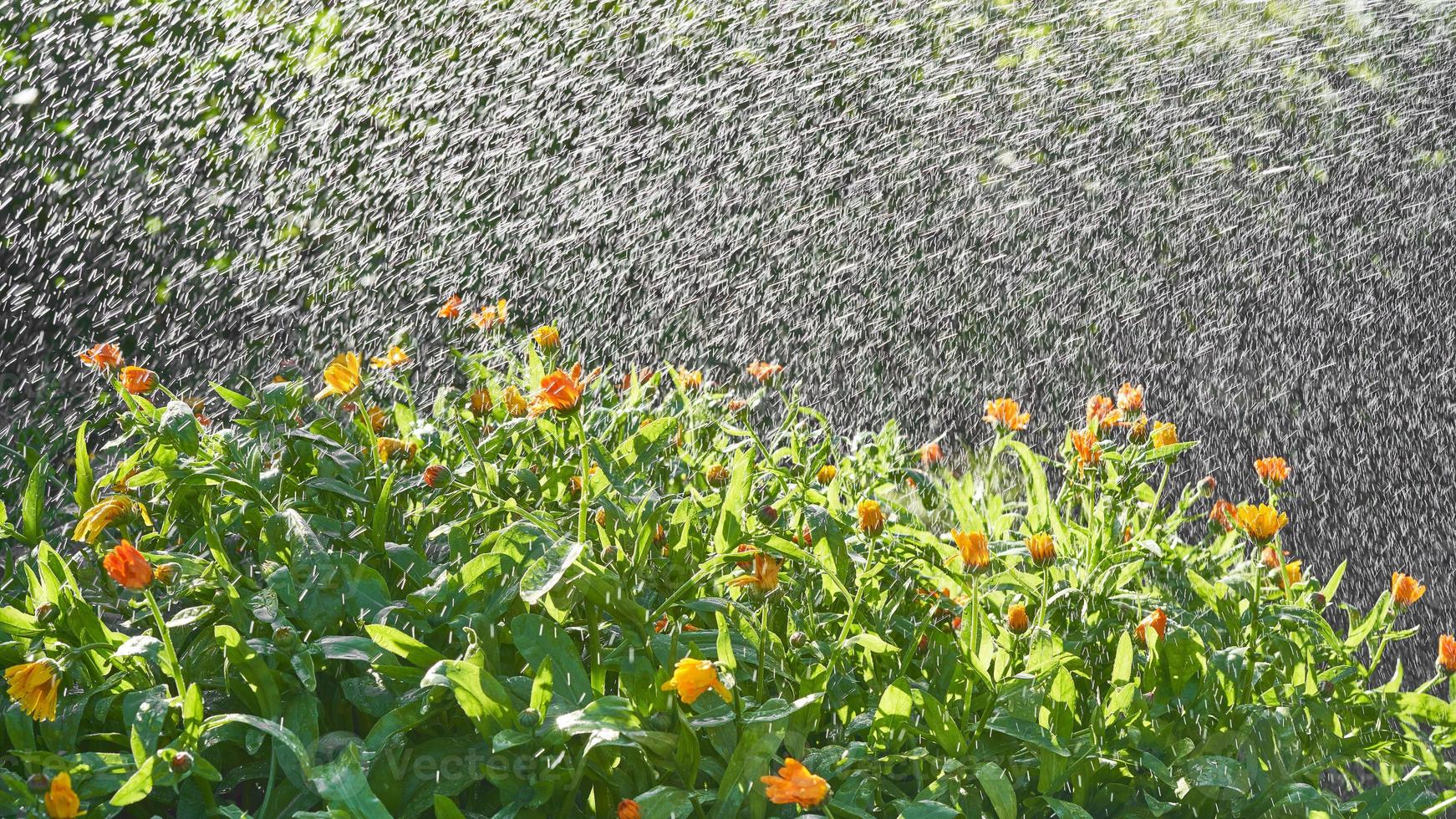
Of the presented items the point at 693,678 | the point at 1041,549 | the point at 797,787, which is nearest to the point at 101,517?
the point at 693,678

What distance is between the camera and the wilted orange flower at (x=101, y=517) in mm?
1164

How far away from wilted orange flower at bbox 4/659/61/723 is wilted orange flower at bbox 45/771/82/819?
14 centimetres

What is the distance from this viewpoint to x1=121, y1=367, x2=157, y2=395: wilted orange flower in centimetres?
140

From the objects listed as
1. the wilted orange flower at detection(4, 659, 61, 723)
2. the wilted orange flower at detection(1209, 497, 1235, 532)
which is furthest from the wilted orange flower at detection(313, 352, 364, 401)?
the wilted orange flower at detection(1209, 497, 1235, 532)

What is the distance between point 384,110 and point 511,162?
44 cm

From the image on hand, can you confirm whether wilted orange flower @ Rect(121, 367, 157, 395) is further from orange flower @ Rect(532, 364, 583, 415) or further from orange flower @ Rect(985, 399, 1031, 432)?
orange flower @ Rect(985, 399, 1031, 432)

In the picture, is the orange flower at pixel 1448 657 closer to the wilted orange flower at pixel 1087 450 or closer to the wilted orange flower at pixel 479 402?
the wilted orange flower at pixel 1087 450

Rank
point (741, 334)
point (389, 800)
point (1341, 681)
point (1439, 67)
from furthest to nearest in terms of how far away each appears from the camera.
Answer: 1. point (1439, 67)
2. point (741, 334)
3. point (1341, 681)
4. point (389, 800)

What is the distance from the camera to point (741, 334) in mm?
3752

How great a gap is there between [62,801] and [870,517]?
2.62 feet

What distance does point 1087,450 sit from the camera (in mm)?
1713

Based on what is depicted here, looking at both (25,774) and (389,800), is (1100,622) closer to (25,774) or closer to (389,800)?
(389,800)

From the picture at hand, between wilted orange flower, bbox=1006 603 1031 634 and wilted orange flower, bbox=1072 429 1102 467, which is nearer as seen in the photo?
wilted orange flower, bbox=1006 603 1031 634

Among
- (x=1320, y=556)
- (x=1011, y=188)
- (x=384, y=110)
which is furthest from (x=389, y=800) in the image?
(x=1011, y=188)
